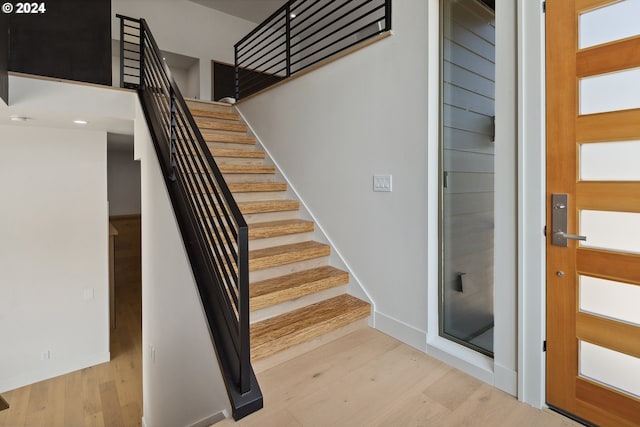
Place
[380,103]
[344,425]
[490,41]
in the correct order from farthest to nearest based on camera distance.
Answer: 1. [380,103]
2. [490,41]
3. [344,425]

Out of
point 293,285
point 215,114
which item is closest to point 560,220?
point 293,285

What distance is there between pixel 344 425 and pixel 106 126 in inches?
168

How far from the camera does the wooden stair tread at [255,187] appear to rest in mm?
3209

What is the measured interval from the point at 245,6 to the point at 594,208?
728cm

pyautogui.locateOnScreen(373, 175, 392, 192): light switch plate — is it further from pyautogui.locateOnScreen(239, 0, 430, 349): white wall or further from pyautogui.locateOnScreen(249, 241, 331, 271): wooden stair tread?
pyautogui.locateOnScreen(249, 241, 331, 271): wooden stair tread

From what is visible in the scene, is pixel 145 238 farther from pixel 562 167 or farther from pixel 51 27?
pixel 562 167

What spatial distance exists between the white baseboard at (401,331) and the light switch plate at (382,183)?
95 cm

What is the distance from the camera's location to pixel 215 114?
14.2 ft

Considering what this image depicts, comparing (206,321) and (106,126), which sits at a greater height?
(106,126)

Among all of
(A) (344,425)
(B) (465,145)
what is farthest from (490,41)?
(A) (344,425)

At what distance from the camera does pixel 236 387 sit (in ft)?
5.33

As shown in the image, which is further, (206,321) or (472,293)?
(472,293)

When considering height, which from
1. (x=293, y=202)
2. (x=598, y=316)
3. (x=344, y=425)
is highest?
(x=293, y=202)

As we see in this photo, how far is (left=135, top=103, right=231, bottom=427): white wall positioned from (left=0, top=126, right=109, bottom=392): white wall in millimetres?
1645
